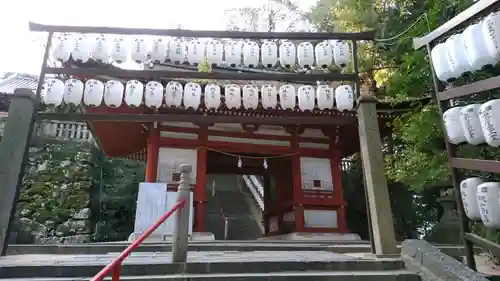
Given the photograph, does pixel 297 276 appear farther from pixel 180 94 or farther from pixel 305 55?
pixel 180 94

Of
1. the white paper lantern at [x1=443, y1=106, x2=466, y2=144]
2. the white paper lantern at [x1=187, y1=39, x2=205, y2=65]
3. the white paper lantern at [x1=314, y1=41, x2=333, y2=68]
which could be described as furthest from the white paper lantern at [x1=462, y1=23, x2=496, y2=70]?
the white paper lantern at [x1=187, y1=39, x2=205, y2=65]

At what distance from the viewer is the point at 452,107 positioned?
478 cm

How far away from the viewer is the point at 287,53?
7332 millimetres

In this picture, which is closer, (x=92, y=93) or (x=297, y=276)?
(x=297, y=276)

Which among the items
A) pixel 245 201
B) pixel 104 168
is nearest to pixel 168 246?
pixel 104 168

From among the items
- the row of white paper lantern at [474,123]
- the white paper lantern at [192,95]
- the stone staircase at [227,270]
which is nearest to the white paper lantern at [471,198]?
the row of white paper lantern at [474,123]

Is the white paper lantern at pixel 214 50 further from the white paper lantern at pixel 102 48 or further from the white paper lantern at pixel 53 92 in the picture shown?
the white paper lantern at pixel 53 92

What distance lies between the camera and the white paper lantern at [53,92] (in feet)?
22.2

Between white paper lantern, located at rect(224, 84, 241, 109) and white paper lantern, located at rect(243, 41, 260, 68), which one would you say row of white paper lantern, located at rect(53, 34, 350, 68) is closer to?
white paper lantern, located at rect(243, 41, 260, 68)

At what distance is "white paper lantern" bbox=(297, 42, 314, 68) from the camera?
289 inches

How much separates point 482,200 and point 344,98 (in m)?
3.55

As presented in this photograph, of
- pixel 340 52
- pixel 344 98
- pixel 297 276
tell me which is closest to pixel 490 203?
pixel 297 276

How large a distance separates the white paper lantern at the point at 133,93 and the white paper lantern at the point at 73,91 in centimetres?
88

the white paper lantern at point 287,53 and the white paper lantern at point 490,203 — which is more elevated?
the white paper lantern at point 287,53
